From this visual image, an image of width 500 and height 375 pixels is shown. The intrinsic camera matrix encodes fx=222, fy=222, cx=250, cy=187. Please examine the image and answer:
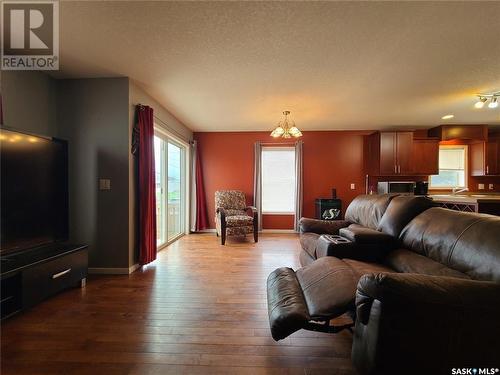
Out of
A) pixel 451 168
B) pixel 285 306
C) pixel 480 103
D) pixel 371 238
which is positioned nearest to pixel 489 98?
pixel 480 103

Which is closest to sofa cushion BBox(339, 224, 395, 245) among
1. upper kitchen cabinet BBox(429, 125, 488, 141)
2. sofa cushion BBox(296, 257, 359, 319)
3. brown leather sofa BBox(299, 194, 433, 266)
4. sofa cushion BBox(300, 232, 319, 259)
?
brown leather sofa BBox(299, 194, 433, 266)

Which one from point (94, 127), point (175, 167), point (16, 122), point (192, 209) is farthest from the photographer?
point (192, 209)

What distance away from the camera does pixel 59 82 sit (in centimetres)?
271

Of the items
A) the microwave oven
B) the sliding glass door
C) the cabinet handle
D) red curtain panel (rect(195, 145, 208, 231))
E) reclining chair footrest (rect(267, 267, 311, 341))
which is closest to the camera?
reclining chair footrest (rect(267, 267, 311, 341))

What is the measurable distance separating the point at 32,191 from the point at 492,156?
779 cm

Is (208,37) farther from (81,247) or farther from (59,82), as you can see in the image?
(81,247)

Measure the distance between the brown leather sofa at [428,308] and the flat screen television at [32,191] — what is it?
2238 mm

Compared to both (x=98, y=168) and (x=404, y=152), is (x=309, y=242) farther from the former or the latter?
(x=404, y=152)

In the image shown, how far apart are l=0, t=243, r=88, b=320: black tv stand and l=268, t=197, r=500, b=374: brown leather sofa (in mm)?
1963

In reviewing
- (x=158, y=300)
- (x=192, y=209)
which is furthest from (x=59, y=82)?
(x=192, y=209)

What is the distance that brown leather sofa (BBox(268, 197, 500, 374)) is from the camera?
976 mm

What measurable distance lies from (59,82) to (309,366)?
12.6 ft

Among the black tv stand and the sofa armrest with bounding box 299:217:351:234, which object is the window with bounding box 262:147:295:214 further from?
the black tv stand

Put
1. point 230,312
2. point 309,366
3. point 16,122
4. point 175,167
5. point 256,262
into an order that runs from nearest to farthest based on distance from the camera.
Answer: point 309,366
point 230,312
point 16,122
point 256,262
point 175,167
